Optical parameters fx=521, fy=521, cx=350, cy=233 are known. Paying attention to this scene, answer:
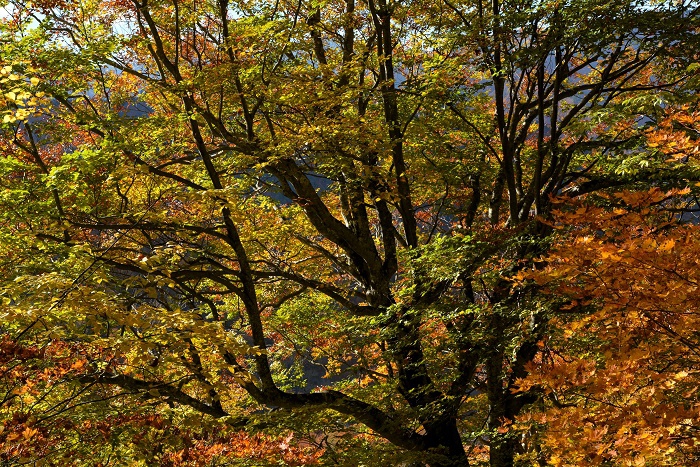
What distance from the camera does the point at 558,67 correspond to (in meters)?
5.91

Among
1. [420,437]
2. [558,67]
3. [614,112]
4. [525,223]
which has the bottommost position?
[420,437]

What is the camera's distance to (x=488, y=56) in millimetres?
5723

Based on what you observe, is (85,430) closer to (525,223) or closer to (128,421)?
(128,421)

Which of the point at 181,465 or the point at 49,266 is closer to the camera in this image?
the point at 181,465

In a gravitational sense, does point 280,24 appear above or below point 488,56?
above

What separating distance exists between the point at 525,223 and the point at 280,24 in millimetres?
3792

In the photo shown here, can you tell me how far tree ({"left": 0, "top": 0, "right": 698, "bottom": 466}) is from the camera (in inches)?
181

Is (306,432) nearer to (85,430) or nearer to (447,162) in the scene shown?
(85,430)

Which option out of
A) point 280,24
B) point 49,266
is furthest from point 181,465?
point 280,24

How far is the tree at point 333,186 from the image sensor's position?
15.0 ft

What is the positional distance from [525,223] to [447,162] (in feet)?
10.3

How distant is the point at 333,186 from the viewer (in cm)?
1032

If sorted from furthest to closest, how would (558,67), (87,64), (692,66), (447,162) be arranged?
(447,162) → (558,67) → (87,64) → (692,66)

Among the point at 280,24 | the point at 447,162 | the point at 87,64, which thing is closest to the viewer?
the point at 87,64
